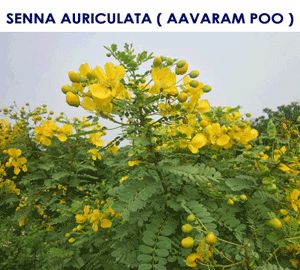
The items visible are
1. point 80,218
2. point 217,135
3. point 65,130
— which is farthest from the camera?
point 65,130

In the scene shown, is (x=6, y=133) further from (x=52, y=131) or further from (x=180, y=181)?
(x=180, y=181)

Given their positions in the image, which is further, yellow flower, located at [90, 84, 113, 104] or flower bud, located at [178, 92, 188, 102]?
flower bud, located at [178, 92, 188, 102]

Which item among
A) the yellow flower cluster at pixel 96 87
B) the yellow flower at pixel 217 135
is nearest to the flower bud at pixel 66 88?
the yellow flower cluster at pixel 96 87

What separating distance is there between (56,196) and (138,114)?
8.26 ft

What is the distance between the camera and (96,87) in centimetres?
175

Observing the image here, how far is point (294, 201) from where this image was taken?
2338 mm

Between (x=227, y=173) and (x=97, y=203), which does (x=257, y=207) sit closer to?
(x=227, y=173)

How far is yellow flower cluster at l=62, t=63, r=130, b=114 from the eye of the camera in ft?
5.76

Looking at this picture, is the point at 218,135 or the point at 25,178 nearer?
the point at 218,135

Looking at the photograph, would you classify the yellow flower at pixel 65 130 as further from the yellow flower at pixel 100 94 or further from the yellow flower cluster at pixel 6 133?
the yellow flower cluster at pixel 6 133

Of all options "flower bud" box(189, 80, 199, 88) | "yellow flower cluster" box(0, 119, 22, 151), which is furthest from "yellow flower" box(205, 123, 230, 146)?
"yellow flower cluster" box(0, 119, 22, 151)

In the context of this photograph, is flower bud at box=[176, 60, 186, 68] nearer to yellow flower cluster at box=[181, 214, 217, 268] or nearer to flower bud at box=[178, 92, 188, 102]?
flower bud at box=[178, 92, 188, 102]

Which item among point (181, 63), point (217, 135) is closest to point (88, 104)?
point (181, 63)

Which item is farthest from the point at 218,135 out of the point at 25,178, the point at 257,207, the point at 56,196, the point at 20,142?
the point at 20,142
